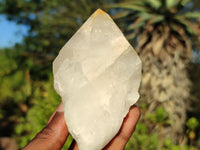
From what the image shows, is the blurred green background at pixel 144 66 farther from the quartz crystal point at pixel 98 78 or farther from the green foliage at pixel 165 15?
the quartz crystal point at pixel 98 78

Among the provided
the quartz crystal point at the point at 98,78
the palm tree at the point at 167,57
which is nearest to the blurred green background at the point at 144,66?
the palm tree at the point at 167,57

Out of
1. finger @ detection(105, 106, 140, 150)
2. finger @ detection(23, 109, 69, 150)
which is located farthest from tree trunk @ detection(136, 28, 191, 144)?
finger @ detection(23, 109, 69, 150)

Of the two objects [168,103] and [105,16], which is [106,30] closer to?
[105,16]

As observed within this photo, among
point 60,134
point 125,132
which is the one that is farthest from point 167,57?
point 60,134

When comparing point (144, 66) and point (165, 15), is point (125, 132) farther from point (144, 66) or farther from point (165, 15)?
point (165, 15)

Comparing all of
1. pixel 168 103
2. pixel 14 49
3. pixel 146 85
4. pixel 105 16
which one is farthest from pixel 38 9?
pixel 105 16

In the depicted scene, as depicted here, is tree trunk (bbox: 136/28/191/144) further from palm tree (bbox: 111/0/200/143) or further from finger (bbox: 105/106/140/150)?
finger (bbox: 105/106/140/150)
